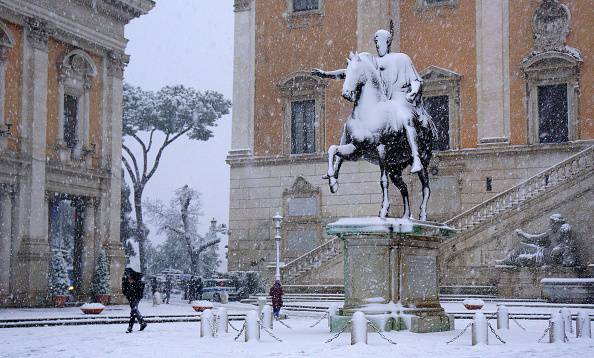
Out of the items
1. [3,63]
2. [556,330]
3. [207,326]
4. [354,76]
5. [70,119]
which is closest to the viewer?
[556,330]

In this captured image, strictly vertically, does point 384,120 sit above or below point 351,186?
below

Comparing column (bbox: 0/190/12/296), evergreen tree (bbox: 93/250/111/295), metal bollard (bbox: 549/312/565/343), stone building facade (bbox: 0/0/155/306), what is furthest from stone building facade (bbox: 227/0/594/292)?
metal bollard (bbox: 549/312/565/343)

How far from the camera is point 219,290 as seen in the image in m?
39.1

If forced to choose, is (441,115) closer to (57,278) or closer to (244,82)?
(244,82)

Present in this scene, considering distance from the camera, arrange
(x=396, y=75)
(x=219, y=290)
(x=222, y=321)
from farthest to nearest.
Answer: (x=219, y=290) → (x=222, y=321) → (x=396, y=75)

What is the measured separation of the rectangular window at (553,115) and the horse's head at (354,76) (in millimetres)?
21918

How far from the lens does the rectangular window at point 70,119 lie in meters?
32.6

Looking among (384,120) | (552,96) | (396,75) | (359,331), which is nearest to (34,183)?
(396,75)

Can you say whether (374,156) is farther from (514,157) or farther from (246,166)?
(246,166)

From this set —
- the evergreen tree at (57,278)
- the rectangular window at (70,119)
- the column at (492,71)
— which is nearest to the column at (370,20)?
the column at (492,71)

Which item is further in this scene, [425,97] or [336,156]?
[425,97]

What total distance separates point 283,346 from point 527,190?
795 inches

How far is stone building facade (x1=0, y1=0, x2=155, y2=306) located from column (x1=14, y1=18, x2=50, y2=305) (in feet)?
0.11

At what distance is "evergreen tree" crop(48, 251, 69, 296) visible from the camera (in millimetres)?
30453
